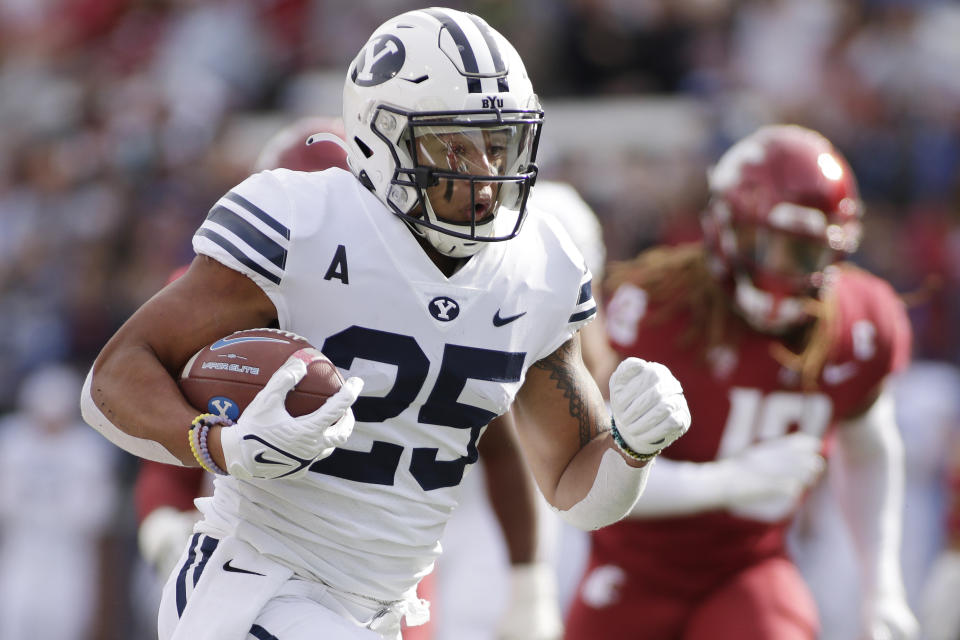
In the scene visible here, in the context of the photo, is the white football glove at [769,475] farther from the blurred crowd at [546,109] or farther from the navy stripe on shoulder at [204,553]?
the blurred crowd at [546,109]

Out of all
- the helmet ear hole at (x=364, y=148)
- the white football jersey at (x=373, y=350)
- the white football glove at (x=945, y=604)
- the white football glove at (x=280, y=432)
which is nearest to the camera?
the white football glove at (x=280, y=432)

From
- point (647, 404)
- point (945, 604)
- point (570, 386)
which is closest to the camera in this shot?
point (647, 404)

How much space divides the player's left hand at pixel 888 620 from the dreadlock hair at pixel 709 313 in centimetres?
70

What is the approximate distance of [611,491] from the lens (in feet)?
8.76

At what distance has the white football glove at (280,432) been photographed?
88.6 inches

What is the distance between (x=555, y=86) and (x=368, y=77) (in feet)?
20.7

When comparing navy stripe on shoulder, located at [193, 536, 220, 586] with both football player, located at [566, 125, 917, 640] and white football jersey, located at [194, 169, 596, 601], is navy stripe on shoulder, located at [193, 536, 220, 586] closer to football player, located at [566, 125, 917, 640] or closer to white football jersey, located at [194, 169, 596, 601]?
white football jersey, located at [194, 169, 596, 601]

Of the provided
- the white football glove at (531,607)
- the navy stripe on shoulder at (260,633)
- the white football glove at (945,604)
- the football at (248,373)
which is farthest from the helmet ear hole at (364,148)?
the white football glove at (945,604)

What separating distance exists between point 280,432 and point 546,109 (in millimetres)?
6753

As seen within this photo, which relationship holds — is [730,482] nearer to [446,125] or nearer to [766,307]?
[766,307]

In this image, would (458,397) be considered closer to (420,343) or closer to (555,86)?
(420,343)

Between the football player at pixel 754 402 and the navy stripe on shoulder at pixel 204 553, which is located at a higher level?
the navy stripe on shoulder at pixel 204 553

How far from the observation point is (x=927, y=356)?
22.4 feet

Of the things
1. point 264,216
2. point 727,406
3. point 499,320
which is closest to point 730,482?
point 727,406
